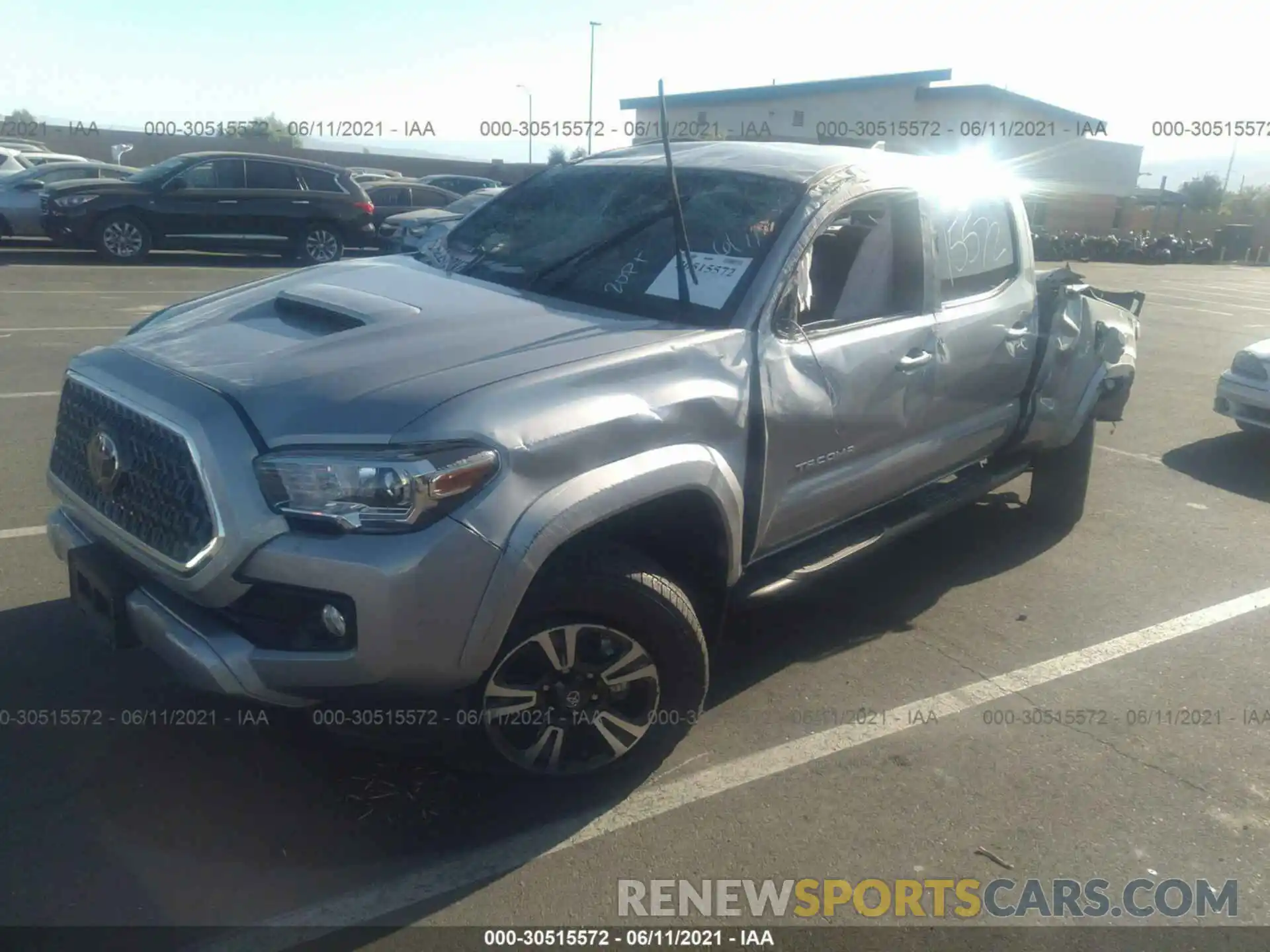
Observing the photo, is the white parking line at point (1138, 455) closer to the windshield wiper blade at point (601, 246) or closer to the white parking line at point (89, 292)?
the windshield wiper blade at point (601, 246)

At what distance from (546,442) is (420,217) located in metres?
15.9

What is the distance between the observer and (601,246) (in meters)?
3.93

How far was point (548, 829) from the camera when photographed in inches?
122

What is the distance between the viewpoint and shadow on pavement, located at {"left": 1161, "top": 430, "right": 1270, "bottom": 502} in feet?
23.1

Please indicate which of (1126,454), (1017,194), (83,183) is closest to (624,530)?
(1017,194)

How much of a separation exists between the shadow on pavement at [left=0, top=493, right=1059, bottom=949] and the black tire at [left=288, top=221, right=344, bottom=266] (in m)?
13.3

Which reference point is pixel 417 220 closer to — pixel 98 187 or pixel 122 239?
pixel 122 239

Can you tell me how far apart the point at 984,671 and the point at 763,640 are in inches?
35.0

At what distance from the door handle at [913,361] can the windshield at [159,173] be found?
1410 centimetres

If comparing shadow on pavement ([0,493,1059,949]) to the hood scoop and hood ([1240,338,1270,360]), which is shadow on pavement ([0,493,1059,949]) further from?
hood ([1240,338,1270,360])

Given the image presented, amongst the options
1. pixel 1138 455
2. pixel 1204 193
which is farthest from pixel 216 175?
pixel 1204 193

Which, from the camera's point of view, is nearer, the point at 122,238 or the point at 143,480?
the point at 143,480

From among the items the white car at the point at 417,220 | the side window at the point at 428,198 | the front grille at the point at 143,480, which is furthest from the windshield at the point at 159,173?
the front grille at the point at 143,480

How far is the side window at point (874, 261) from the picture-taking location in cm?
414
